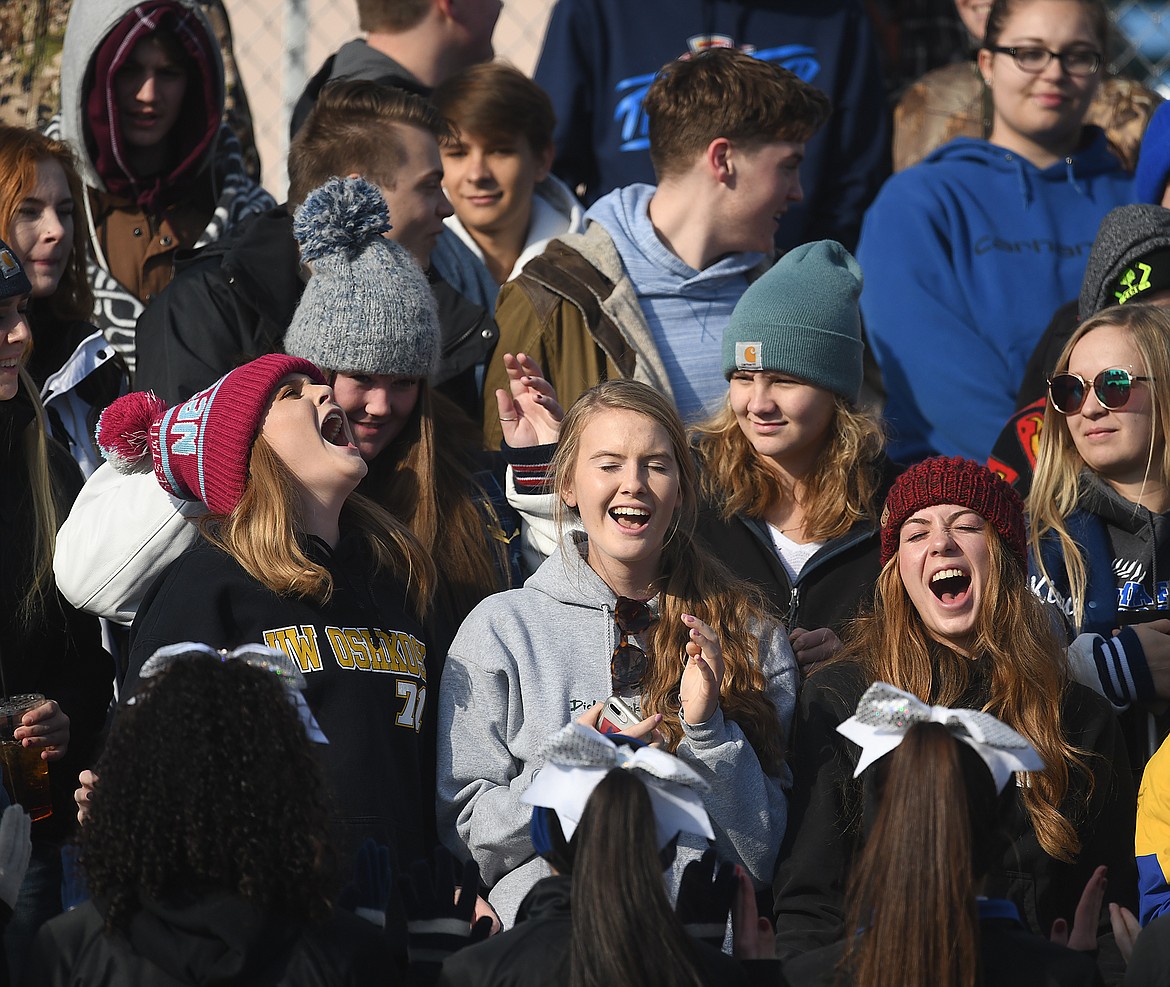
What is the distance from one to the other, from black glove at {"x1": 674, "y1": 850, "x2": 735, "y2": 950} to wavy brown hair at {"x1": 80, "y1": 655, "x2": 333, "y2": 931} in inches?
24.3

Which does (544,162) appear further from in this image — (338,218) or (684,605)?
(684,605)

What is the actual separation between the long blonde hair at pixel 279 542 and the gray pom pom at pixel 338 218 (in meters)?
0.76

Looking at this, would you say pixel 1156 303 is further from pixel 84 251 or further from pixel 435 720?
pixel 84 251

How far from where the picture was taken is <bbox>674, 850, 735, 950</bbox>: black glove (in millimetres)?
2945

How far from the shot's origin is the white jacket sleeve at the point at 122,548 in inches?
141

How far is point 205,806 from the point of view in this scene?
2691 millimetres

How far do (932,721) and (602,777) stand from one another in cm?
56

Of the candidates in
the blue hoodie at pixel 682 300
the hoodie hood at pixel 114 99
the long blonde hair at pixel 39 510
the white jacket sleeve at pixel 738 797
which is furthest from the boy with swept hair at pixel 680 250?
the white jacket sleeve at pixel 738 797

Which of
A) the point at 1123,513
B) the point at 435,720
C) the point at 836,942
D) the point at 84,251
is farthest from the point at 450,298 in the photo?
the point at 836,942

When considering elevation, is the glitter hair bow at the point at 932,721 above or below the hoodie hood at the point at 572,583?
below

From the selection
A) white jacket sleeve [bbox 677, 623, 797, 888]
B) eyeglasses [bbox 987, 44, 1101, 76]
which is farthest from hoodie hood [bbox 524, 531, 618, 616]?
eyeglasses [bbox 987, 44, 1101, 76]

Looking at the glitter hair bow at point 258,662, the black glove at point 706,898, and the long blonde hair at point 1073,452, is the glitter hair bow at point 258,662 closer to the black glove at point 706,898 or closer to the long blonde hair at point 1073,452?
the black glove at point 706,898

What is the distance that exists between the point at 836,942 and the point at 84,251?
2.75 meters

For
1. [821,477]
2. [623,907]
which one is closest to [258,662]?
[623,907]
